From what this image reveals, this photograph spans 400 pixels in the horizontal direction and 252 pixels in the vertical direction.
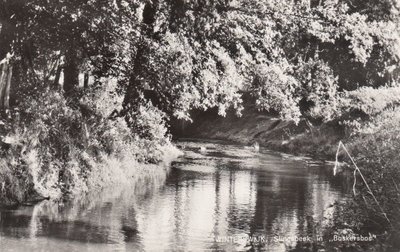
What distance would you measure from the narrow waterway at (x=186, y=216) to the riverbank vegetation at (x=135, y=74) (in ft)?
4.21

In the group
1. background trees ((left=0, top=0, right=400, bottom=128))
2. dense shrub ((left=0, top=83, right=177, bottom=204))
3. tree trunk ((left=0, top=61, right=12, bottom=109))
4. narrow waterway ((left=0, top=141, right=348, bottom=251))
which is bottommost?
narrow waterway ((left=0, top=141, right=348, bottom=251))

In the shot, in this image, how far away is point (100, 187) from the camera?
17.5 meters

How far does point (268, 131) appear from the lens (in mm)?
43875

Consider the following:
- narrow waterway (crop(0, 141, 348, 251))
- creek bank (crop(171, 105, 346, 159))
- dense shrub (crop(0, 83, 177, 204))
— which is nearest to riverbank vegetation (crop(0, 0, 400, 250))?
A: dense shrub (crop(0, 83, 177, 204))

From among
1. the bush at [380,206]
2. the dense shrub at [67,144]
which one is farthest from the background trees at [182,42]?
the bush at [380,206]

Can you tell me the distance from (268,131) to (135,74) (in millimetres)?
26797

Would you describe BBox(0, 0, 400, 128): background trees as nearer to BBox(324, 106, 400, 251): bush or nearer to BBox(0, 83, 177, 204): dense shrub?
BBox(0, 83, 177, 204): dense shrub

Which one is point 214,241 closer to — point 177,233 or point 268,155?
point 177,233

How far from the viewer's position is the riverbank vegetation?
14164 millimetres

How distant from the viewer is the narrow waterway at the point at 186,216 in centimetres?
1155

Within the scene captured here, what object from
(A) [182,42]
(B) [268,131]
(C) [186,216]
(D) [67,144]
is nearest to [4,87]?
(D) [67,144]

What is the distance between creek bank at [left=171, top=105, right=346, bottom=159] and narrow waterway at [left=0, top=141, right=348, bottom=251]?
41.7 feet

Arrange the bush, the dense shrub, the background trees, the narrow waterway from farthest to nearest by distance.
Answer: the background trees
the dense shrub
the narrow waterway
the bush

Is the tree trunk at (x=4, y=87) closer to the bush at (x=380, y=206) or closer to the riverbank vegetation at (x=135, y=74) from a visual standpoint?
the riverbank vegetation at (x=135, y=74)
